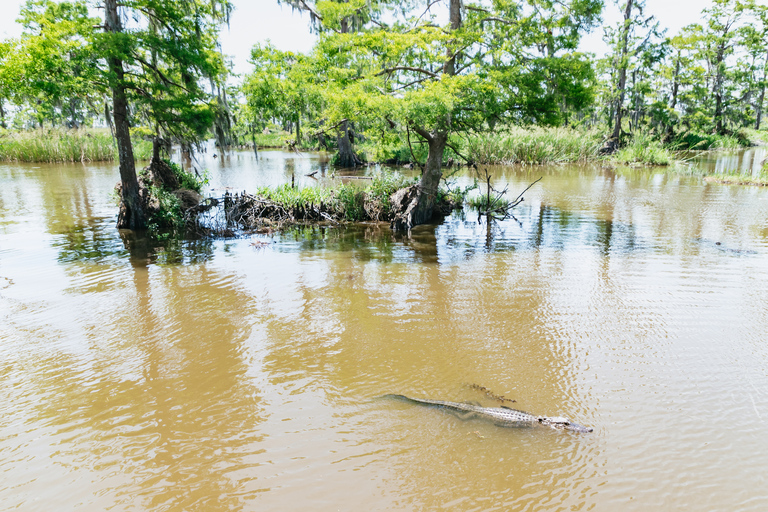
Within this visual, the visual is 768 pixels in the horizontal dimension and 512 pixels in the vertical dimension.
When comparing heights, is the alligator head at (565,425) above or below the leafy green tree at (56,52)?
below

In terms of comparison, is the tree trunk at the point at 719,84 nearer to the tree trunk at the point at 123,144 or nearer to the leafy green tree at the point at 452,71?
the leafy green tree at the point at 452,71

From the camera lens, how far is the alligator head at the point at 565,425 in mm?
4238

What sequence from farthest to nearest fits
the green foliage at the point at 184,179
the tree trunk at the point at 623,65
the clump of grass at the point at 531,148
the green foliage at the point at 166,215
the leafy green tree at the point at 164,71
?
the tree trunk at the point at 623,65
the clump of grass at the point at 531,148
the green foliage at the point at 184,179
the green foliage at the point at 166,215
the leafy green tree at the point at 164,71

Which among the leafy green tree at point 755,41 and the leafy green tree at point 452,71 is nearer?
the leafy green tree at point 452,71

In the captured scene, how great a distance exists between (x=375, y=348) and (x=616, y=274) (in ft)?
18.2

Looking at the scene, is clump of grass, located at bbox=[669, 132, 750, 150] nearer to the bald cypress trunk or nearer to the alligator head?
the bald cypress trunk

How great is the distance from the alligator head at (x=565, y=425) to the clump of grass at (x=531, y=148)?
78.4 feet

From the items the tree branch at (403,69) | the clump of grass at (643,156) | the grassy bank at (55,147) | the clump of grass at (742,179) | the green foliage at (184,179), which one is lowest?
the clump of grass at (742,179)

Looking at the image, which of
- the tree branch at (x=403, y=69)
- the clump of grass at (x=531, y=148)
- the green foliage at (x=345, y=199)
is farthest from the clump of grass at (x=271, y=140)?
the tree branch at (x=403, y=69)

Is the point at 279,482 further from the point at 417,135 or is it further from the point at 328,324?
the point at 417,135

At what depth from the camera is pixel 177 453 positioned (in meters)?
4.03

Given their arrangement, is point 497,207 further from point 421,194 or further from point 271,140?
point 271,140

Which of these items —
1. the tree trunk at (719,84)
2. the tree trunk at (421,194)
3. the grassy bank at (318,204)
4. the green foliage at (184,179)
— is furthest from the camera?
the tree trunk at (719,84)

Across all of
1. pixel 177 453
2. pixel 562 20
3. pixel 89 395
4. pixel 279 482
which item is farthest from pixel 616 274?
pixel 89 395
